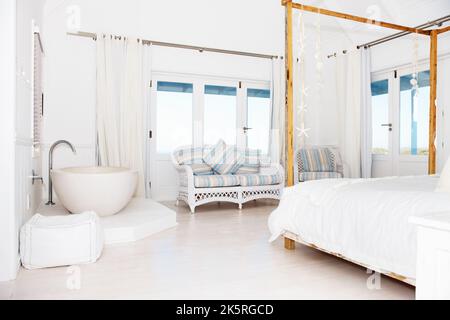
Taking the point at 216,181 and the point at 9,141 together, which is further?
the point at 216,181

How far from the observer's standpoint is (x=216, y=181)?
471cm

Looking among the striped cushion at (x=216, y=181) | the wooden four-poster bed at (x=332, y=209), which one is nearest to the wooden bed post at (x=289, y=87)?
the wooden four-poster bed at (x=332, y=209)

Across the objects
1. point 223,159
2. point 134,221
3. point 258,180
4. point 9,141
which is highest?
point 9,141

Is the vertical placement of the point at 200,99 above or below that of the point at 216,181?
above

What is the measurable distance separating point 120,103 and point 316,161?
293 cm

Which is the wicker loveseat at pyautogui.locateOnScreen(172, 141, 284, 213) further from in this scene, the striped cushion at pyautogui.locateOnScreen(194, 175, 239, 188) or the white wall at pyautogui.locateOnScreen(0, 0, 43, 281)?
the white wall at pyautogui.locateOnScreen(0, 0, 43, 281)

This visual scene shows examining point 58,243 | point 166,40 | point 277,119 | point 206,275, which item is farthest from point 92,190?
point 277,119

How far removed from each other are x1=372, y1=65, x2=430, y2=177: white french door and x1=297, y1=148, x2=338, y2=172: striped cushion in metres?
0.85

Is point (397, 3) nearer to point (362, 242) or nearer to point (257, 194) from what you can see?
point (257, 194)

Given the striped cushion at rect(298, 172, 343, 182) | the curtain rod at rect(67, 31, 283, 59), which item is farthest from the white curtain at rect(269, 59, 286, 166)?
the striped cushion at rect(298, 172, 343, 182)

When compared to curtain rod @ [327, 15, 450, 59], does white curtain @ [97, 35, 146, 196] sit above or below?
below

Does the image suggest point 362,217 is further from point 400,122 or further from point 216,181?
point 400,122

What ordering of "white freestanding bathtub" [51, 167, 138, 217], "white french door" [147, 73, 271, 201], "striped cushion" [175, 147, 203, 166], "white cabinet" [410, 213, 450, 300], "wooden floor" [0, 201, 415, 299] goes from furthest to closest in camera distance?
"white french door" [147, 73, 271, 201], "striped cushion" [175, 147, 203, 166], "white freestanding bathtub" [51, 167, 138, 217], "wooden floor" [0, 201, 415, 299], "white cabinet" [410, 213, 450, 300]

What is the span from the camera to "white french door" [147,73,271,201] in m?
5.56
